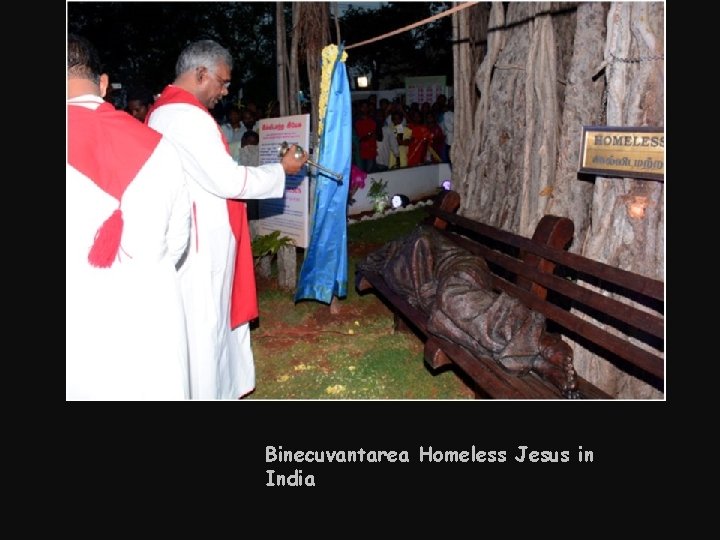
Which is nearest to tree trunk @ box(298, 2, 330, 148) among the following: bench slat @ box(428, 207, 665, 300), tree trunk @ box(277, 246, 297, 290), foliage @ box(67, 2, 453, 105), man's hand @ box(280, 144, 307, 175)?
tree trunk @ box(277, 246, 297, 290)

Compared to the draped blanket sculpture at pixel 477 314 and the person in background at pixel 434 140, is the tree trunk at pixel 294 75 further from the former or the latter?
the person in background at pixel 434 140

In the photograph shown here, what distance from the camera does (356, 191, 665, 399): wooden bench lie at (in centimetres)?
284

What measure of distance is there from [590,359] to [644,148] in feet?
4.83

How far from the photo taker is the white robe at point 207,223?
3441mm

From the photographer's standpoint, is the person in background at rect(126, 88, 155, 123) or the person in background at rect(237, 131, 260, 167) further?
Result: the person in background at rect(237, 131, 260, 167)

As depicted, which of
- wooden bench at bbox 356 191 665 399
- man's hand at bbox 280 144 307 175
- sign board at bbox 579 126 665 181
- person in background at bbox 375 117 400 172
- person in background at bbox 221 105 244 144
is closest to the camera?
wooden bench at bbox 356 191 665 399

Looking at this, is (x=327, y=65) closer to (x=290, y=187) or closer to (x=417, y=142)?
(x=290, y=187)

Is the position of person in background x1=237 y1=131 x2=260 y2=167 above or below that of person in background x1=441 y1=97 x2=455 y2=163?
below

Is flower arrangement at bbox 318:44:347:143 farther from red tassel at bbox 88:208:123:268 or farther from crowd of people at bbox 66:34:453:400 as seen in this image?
red tassel at bbox 88:208:123:268

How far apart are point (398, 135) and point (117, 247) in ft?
39.6

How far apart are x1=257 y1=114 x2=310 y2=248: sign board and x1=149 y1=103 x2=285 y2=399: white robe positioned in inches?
72.4

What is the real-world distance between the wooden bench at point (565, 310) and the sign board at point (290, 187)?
4.56 ft

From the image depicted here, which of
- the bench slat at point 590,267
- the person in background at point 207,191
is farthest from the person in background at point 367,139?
the person in background at point 207,191

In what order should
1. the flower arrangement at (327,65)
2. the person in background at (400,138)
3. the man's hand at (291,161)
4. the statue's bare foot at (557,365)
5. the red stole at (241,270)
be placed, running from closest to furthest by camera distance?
the statue's bare foot at (557,365)
the red stole at (241,270)
the man's hand at (291,161)
the flower arrangement at (327,65)
the person in background at (400,138)
